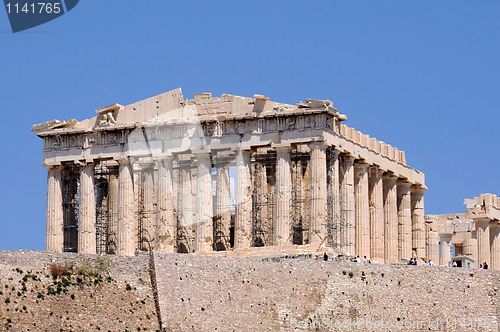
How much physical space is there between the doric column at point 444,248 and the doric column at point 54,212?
985 inches

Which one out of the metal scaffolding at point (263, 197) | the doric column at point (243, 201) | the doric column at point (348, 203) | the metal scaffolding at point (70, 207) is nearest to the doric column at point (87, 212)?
the metal scaffolding at point (70, 207)

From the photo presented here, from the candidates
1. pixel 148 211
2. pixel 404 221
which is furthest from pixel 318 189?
pixel 404 221

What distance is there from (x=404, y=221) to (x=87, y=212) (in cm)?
1936

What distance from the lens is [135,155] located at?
93312 millimetres

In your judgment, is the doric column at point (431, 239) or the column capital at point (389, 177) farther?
the doric column at point (431, 239)

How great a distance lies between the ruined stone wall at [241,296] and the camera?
68.2 meters

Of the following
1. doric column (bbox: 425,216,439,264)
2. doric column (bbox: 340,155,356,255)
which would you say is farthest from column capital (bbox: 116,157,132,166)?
doric column (bbox: 425,216,439,264)

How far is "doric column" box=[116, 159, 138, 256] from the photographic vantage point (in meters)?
92.8

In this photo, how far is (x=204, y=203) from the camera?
91562 millimetres

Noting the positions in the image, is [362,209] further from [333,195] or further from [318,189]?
[318,189]

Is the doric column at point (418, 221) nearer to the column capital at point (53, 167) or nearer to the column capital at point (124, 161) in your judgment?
the column capital at point (124, 161)

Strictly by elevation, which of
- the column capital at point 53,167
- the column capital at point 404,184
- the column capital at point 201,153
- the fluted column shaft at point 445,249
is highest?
the column capital at point 201,153

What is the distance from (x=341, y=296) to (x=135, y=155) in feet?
72.1

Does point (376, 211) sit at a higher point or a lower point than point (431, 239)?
higher
